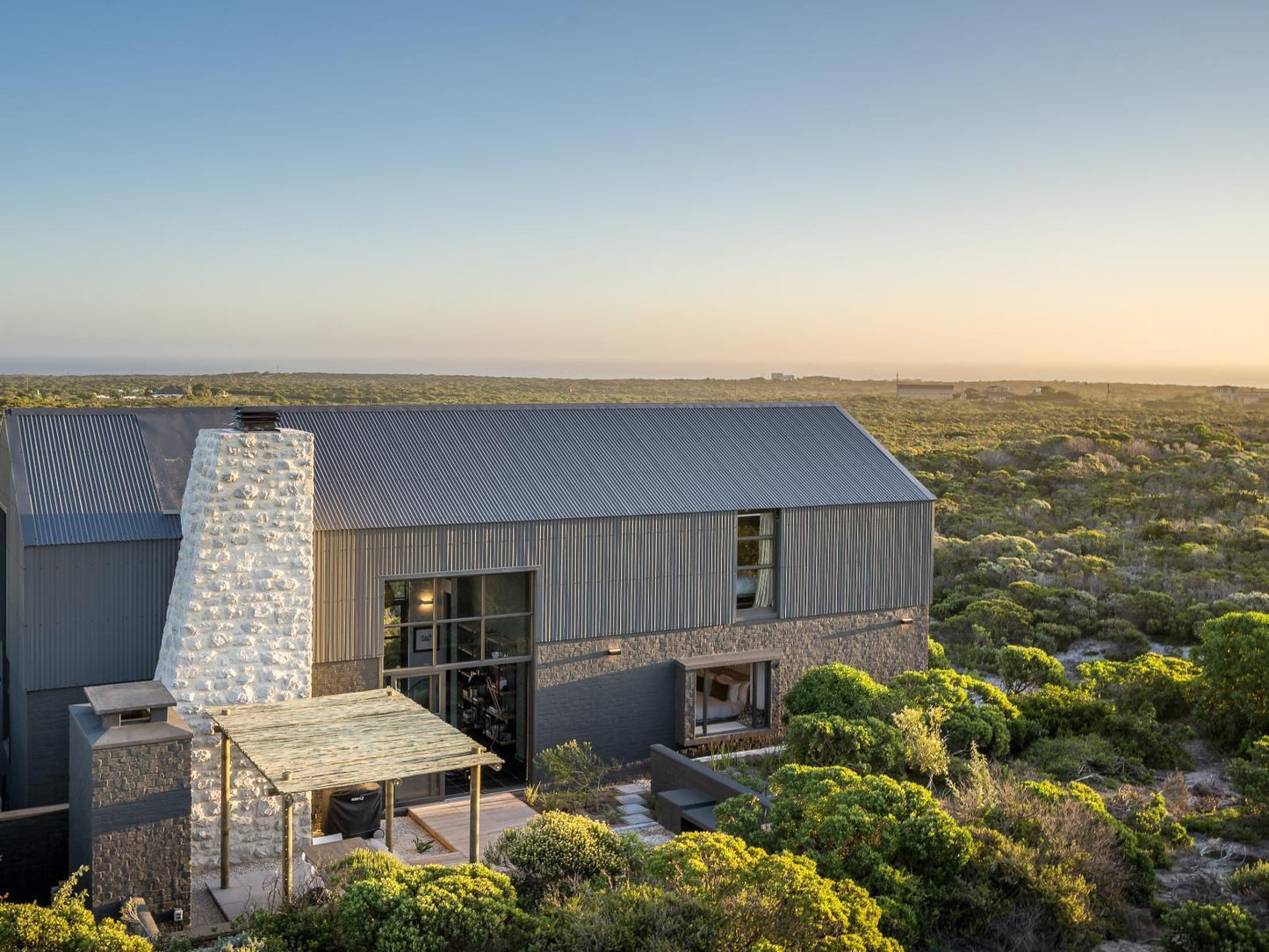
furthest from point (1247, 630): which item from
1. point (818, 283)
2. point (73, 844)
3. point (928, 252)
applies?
point (818, 283)

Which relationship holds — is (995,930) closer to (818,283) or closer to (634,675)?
(634,675)

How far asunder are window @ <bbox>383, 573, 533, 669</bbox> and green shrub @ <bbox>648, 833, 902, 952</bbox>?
17.9 feet

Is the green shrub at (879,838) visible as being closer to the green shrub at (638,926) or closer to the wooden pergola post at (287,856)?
the green shrub at (638,926)

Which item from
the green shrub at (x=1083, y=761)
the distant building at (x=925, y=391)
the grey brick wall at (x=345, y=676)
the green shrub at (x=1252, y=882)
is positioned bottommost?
the green shrub at (x=1083, y=761)

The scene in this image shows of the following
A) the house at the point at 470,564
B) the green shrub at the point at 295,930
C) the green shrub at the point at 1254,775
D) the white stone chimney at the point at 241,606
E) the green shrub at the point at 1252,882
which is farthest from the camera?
the green shrub at the point at 1254,775

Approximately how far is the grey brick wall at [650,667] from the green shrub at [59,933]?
6.79 m

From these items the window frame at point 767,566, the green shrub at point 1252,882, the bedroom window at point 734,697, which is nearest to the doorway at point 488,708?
the bedroom window at point 734,697

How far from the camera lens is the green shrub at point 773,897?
7781mm

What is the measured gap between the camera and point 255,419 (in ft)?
37.2

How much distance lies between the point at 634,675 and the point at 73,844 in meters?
6.92

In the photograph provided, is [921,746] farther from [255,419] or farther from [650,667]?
[255,419]

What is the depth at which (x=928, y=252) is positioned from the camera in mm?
34594

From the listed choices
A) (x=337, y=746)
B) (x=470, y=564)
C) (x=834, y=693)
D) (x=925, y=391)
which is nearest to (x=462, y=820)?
(x=470, y=564)

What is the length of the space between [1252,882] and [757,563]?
7.32 metres
